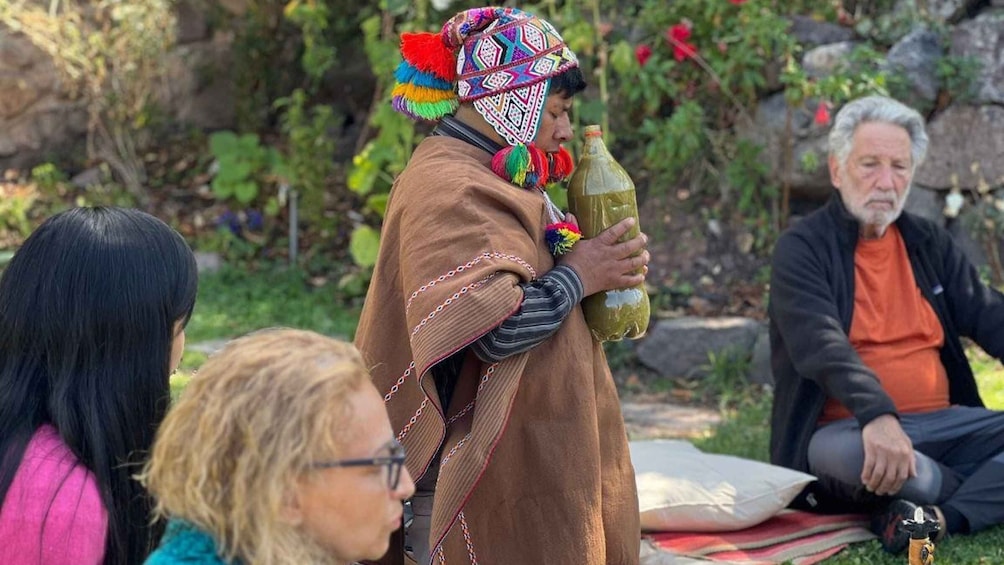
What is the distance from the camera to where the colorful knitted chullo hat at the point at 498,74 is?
3213 mm

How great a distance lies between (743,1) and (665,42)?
542 millimetres

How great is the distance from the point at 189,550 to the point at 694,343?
477cm

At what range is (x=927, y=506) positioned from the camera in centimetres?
Result: 437

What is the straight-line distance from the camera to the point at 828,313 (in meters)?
4.40

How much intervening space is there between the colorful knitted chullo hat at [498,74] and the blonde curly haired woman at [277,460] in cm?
136

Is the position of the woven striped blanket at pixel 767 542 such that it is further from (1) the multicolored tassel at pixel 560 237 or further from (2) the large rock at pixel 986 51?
(2) the large rock at pixel 986 51

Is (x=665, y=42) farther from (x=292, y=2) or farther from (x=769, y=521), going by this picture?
(x=769, y=521)

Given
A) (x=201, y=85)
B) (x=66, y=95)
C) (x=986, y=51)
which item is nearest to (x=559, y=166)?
(x=986, y=51)

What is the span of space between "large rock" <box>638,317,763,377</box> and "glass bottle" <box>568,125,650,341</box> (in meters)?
3.21

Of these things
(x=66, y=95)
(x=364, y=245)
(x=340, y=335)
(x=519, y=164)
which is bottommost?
(x=340, y=335)

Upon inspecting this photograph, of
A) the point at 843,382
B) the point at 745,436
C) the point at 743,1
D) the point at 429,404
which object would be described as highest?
the point at 743,1

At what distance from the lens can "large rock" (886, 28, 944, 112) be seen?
673cm

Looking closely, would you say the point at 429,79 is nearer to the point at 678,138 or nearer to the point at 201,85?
the point at 678,138

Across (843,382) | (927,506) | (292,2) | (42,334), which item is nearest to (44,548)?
(42,334)
